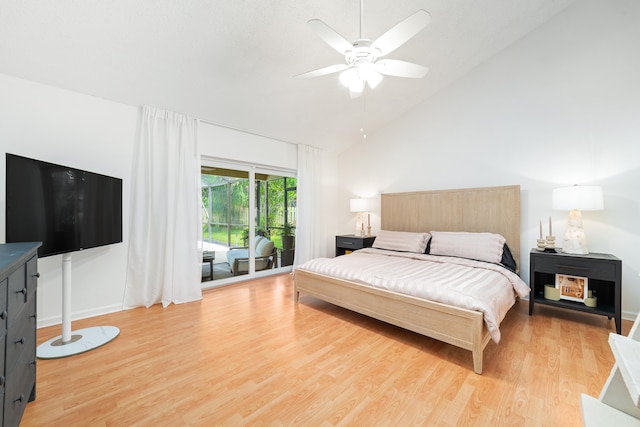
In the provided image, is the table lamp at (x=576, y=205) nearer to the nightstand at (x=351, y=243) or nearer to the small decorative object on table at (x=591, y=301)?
the small decorative object on table at (x=591, y=301)

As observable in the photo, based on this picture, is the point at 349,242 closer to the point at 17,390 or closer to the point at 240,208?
the point at 240,208

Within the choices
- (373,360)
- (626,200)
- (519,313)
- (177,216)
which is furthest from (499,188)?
(177,216)

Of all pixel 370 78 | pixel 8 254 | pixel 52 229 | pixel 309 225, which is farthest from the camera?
pixel 309 225

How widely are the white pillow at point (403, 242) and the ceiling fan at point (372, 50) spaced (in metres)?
2.23

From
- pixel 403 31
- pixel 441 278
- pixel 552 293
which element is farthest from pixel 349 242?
pixel 403 31

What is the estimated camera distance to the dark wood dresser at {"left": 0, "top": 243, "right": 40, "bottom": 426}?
1.08 meters

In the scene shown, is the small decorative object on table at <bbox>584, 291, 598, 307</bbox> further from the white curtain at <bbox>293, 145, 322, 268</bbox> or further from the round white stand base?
the round white stand base

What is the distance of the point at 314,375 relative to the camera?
1.85 m

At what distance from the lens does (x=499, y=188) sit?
3.45m

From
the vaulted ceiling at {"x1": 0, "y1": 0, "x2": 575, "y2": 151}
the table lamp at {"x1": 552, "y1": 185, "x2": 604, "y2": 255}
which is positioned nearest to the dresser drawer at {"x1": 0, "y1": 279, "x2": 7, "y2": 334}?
the vaulted ceiling at {"x1": 0, "y1": 0, "x2": 575, "y2": 151}

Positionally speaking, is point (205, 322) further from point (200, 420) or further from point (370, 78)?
point (370, 78)

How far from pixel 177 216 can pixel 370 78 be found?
272 centimetres

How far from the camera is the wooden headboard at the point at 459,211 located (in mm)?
3365

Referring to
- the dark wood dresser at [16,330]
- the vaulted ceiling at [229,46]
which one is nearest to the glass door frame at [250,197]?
the vaulted ceiling at [229,46]
